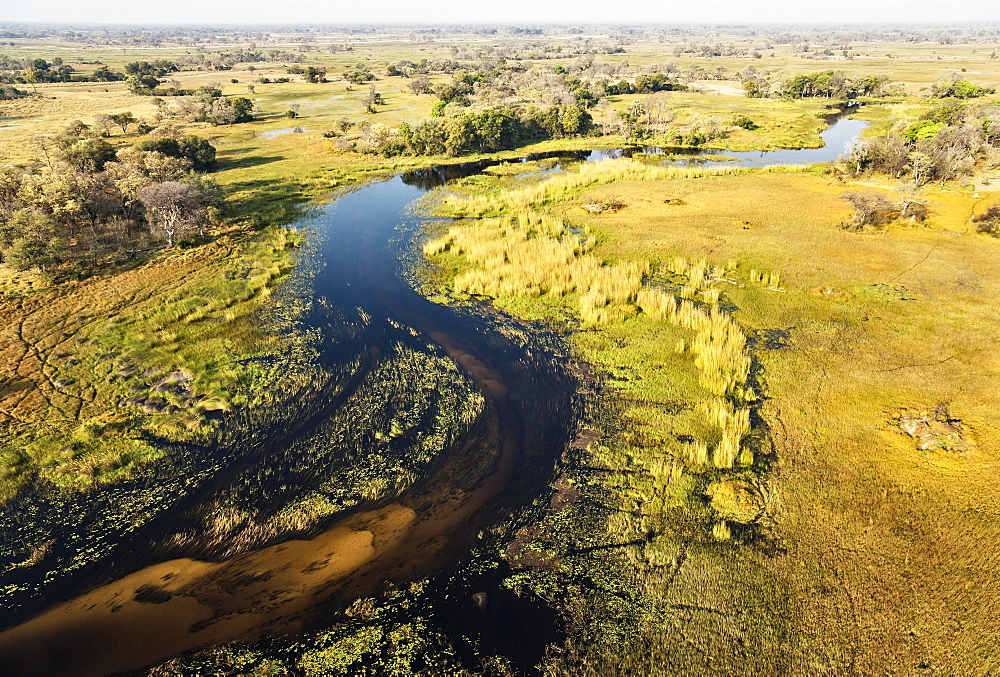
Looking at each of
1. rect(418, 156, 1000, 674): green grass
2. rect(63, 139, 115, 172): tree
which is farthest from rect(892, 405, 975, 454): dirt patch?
rect(63, 139, 115, 172): tree

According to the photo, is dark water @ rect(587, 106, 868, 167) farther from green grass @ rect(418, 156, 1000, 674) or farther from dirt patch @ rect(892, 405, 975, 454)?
dirt patch @ rect(892, 405, 975, 454)

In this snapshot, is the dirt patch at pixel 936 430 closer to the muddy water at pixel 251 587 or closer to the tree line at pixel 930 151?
the muddy water at pixel 251 587

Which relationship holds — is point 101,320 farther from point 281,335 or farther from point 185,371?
point 281,335

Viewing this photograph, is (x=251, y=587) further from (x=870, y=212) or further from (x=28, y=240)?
(x=870, y=212)

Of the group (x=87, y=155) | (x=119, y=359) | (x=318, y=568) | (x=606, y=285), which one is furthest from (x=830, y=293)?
(x=87, y=155)

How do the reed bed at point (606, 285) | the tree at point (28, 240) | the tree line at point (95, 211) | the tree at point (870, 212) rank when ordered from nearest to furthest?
the reed bed at point (606, 285) → the tree at point (28, 240) → the tree line at point (95, 211) → the tree at point (870, 212)

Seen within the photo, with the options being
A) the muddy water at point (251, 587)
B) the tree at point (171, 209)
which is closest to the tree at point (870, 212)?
the muddy water at point (251, 587)
